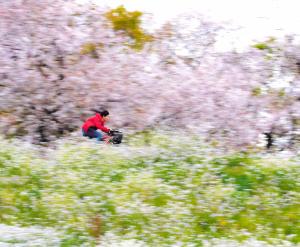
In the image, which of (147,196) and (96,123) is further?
(96,123)

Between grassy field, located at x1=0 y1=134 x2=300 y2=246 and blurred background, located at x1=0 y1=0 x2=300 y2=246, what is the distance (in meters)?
0.03

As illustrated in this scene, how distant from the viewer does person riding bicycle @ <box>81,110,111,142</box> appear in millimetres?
13688

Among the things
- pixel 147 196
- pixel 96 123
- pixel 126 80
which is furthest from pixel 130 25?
pixel 147 196

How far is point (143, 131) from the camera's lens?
1539 centimetres

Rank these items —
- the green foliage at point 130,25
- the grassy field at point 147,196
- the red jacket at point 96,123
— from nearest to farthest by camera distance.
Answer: the grassy field at point 147,196, the red jacket at point 96,123, the green foliage at point 130,25

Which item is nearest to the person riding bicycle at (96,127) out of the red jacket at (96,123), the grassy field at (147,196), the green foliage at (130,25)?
the red jacket at (96,123)

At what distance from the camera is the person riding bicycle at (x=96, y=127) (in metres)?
13.7

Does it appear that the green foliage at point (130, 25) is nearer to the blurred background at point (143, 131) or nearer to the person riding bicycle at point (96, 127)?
the blurred background at point (143, 131)

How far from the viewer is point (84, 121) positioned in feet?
50.1

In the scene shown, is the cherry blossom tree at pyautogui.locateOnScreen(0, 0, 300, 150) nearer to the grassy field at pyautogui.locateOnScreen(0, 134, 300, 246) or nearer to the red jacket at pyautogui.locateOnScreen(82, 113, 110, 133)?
the red jacket at pyautogui.locateOnScreen(82, 113, 110, 133)

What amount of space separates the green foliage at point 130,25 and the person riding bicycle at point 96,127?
3919 millimetres

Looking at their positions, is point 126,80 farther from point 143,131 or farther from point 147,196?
point 147,196

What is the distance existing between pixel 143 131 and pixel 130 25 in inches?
172

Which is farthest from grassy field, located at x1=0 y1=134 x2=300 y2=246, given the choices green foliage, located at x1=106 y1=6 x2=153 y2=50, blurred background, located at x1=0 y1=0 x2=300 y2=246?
green foliage, located at x1=106 y1=6 x2=153 y2=50
